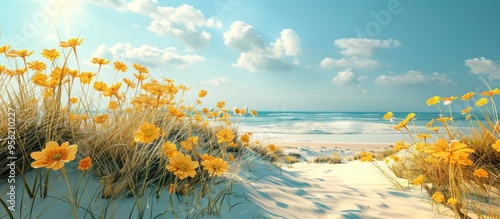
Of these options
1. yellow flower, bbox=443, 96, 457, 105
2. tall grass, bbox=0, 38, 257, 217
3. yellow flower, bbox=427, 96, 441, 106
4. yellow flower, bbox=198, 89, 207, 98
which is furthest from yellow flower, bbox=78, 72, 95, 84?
yellow flower, bbox=443, 96, 457, 105

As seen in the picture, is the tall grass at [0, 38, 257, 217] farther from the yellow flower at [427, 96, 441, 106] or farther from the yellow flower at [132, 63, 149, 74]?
the yellow flower at [427, 96, 441, 106]

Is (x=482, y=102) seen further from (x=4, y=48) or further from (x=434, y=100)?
(x=4, y=48)

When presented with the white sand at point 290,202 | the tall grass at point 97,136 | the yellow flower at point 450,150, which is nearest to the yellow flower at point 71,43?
the tall grass at point 97,136

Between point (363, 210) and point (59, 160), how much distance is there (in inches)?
87.7

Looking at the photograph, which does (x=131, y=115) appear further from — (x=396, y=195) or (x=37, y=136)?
(x=396, y=195)

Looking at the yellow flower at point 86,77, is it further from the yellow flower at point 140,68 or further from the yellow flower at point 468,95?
the yellow flower at point 468,95

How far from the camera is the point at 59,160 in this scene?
106 cm

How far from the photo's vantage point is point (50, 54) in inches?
93.4

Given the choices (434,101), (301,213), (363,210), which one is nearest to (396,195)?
(363,210)

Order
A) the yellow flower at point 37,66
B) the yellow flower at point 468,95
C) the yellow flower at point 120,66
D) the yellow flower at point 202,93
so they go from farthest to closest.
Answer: the yellow flower at point 202,93, the yellow flower at point 468,95, the yellow flower at point 120,66, the yellow flower at point 37,66

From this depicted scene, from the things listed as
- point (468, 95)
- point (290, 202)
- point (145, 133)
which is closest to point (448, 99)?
point (468, 95)

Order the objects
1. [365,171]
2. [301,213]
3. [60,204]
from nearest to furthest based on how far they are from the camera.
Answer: [60,204], [301,213], [365,171]

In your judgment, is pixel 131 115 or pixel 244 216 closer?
pixel 244 216

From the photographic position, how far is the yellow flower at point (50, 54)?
2.38 metres
